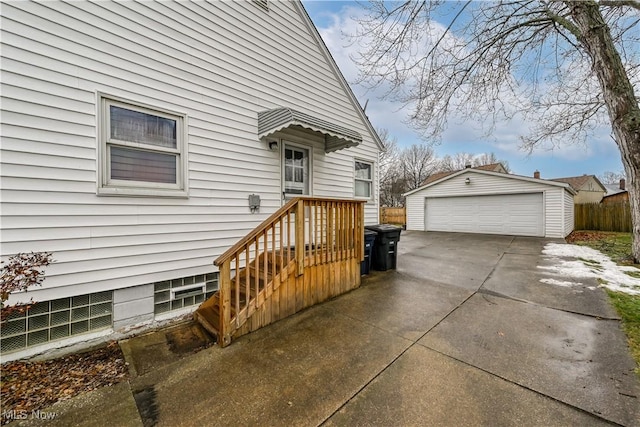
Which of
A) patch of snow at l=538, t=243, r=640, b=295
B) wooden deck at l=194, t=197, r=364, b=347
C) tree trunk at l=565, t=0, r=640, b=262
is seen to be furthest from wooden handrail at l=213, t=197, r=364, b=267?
tree trunk at l=565, t=0, r=640, b=262

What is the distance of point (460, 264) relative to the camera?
658 cm

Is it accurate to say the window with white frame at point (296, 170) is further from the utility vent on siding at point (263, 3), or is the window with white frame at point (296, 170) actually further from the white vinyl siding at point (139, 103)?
the utility vent on siding at point (263, 3)

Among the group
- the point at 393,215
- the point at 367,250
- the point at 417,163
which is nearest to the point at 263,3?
the point at 367,250

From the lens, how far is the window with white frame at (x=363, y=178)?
672 cm

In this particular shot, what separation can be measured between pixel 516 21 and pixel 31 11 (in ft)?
30.5

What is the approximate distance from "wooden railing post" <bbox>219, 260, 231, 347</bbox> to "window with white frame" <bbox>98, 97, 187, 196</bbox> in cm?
153

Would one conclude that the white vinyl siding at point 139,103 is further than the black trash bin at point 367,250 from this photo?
No

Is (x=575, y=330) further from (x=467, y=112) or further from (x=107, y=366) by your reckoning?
(x=467, y=112)

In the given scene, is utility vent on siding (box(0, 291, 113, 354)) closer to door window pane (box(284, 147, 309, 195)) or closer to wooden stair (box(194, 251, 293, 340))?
wooden stair (box(194, 251, 293, 340))

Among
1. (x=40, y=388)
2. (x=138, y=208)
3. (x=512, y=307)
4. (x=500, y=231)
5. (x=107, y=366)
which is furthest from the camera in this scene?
(x=500, y=231)

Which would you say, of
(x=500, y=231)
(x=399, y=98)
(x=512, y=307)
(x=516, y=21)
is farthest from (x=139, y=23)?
(x=500, y=231)

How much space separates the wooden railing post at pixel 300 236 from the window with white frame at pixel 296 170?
1.58 metres

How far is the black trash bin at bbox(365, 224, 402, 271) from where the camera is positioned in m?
5.76

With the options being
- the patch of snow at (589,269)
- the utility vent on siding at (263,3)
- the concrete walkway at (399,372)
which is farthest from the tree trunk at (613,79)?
the utility vent on siding at (263,3)
